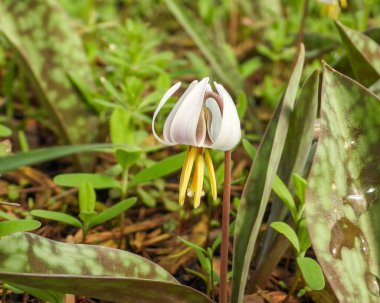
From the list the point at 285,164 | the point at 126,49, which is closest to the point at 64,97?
the point at 126,49

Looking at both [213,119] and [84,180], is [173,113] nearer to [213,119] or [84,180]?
[213,119]

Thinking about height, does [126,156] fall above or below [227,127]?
below

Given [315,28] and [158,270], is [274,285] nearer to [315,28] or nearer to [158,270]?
[158,270]

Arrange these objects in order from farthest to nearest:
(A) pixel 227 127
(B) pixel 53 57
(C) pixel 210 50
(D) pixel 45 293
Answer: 1. (C) pixel 210 50
2. (B) pixel 53 57
3. (D) pixel 45 293
4. (A) pixel 227 127

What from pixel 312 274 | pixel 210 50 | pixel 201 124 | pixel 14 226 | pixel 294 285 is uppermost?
pixel 210 50

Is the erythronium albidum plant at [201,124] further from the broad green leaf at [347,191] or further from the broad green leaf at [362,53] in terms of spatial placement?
the broad green leaf at [362,53]

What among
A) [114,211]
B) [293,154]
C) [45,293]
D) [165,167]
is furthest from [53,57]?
[45,293]

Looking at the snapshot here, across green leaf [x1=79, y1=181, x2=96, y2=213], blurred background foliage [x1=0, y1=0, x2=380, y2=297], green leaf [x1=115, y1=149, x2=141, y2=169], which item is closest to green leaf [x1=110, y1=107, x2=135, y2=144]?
blurred background foliage [x1=0, y1=0, x2=380, y2=297]
